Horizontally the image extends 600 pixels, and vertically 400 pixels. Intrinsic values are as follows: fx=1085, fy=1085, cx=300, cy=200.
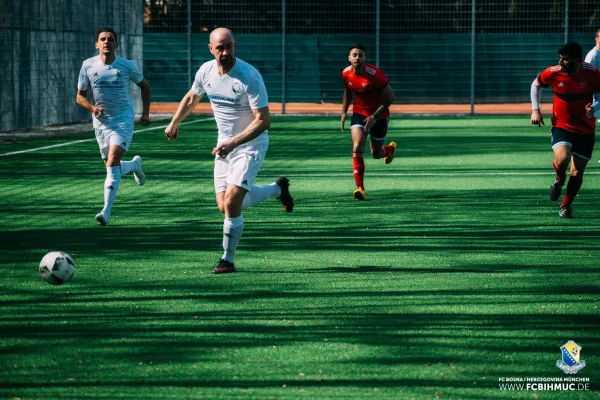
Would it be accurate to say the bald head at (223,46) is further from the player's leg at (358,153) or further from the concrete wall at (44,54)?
the concrete wall at (44,54)

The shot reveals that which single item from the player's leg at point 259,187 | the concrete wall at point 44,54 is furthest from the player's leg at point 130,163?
the concrete wall at point 44,54

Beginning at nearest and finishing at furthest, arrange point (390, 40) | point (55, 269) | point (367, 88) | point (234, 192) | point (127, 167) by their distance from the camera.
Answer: point (55, 269), point (234, 192), point (127, 167), point (367, 88), point (390, 40)

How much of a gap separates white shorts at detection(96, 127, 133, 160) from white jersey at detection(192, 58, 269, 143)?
3.19 metres

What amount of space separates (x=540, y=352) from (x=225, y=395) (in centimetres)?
185

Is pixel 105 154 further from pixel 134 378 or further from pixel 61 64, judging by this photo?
pixel 61 64

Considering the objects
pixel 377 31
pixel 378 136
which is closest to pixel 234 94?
pixel 378 136

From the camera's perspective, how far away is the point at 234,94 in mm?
8609

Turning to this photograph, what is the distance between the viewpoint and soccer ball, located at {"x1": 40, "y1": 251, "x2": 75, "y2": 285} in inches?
310

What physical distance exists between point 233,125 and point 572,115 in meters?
4.61

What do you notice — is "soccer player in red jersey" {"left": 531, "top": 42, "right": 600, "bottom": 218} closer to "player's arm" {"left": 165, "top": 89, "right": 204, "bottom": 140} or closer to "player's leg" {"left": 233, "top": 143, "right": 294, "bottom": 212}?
"player's leg" {"left": 233, "top": 143, "right": 294, "bottom": 212}

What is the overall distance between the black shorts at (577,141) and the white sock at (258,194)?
11.3ft

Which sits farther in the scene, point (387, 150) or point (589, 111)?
point (387, 150)

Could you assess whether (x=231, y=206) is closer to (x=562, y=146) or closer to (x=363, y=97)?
(x=562, y=146)

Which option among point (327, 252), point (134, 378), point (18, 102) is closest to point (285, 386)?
point (134, 378)
